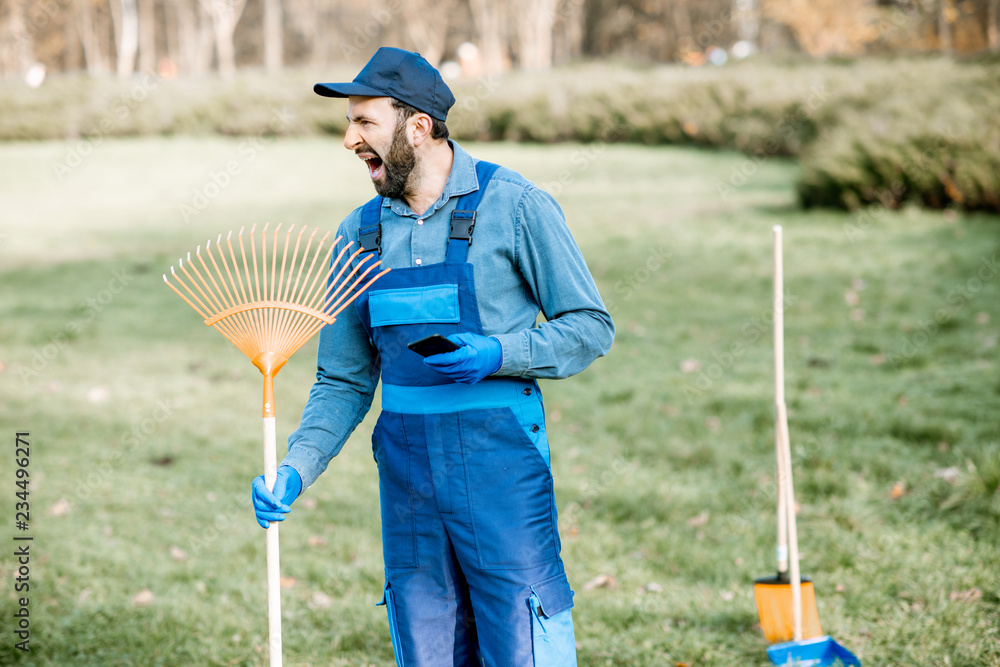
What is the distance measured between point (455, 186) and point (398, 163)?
0.15 metres

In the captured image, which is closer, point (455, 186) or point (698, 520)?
point (455, 186)

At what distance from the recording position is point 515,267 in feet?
7.43

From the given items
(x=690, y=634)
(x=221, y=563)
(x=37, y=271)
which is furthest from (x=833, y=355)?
(x=37, y=271)

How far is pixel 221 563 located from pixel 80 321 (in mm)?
5454

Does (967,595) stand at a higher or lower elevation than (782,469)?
lower

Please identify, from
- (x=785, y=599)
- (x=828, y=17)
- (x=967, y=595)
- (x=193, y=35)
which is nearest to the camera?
(x=785, y=599)

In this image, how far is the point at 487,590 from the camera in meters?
2.26

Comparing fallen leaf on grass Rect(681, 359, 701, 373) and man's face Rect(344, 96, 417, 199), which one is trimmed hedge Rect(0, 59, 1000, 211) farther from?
man's face Rect(344, 96, 417, 199)

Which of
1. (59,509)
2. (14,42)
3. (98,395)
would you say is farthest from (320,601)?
(14,42)

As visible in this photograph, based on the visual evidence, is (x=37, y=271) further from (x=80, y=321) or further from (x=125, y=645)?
(x=125, y=645)

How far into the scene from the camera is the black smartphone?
1.90 metres

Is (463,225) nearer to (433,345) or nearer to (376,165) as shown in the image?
(376,165)

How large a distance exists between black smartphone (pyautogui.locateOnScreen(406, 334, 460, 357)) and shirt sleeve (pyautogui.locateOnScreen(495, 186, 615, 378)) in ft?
0.90

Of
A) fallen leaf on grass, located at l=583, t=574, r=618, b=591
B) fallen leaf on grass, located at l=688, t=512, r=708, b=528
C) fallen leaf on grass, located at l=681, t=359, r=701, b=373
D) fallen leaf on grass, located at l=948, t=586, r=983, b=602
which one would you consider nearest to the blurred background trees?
fallen leaf on grass, located at l=681, t=359, r=701, b=373
